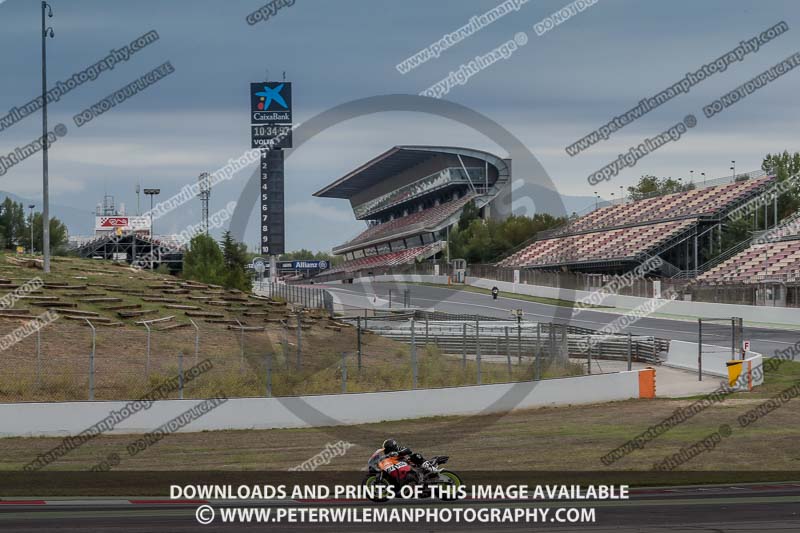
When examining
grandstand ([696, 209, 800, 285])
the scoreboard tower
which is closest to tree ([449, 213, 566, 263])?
the scoreboard tower

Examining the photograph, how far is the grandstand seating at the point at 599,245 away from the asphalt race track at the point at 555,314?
821 centimetres

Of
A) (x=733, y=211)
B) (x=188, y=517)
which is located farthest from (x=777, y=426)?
(x=733, y=211)

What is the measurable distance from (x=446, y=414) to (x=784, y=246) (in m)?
41.6

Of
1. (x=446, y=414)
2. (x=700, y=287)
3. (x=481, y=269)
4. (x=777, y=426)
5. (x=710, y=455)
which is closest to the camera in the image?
(x=710, y=455)

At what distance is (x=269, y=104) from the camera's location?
3295 inches

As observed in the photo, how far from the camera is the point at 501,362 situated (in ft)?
102

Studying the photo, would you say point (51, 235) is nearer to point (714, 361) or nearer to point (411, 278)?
point (411, 278)

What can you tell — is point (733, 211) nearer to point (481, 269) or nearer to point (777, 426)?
point (481, 269)

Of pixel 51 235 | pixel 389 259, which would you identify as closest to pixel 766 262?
pixel 51 235

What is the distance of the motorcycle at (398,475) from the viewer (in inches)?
547

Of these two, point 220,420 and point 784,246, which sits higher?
point 784,246

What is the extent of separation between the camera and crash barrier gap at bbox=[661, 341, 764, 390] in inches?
1286

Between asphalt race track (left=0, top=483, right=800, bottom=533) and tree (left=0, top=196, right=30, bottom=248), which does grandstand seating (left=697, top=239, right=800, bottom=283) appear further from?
tree (left=0, top=196, right=30, bottom=248)

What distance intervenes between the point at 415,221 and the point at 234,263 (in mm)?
69268
